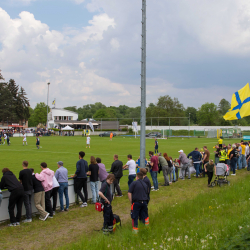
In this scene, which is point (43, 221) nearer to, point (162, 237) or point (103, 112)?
point (162, 237)

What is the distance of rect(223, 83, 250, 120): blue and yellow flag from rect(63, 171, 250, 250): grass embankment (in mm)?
8947

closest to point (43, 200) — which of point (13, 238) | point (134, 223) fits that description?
point (13, 238)

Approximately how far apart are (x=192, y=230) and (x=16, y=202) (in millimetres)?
4938

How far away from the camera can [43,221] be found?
7.77 m

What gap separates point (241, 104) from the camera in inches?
639

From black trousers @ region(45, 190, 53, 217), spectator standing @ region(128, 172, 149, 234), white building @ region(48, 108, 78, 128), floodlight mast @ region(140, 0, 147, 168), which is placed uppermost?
white building @ region(48, 108, 78, 128)

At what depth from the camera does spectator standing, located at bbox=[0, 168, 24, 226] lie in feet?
23.8

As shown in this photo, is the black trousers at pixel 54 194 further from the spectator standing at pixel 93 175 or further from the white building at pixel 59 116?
the white building at pixel 59 116

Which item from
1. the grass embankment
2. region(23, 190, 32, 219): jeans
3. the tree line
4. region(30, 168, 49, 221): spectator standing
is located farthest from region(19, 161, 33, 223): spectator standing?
the tree line

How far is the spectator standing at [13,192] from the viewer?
23.8 feet

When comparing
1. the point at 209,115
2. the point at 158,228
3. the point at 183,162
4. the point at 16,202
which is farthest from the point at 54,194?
the point at 209,115

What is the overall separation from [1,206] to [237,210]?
6.53 m

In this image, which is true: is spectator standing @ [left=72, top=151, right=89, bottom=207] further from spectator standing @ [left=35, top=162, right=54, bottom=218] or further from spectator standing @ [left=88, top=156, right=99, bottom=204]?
spectator standing @ [left=35, top=162, right=54, bottom=218]

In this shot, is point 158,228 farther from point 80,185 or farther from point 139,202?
point 80,185
